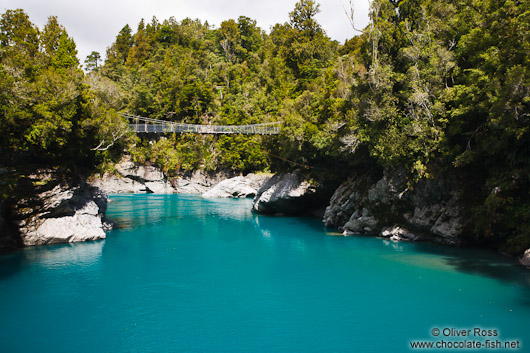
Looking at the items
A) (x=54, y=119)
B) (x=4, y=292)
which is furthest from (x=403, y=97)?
(x=4, y=292)

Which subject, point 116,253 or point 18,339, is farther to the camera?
point 116,253

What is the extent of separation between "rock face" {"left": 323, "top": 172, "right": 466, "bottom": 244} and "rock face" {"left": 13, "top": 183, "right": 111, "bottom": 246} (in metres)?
13.8

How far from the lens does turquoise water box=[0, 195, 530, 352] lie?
855 cm

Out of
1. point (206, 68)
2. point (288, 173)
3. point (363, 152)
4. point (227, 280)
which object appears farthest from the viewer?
point (206, 68)

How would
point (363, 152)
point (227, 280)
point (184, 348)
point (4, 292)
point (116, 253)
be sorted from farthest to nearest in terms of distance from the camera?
point (363, 152) → point (116, 253) → point (227, 280) → point (4, 292) → point (184, 348)

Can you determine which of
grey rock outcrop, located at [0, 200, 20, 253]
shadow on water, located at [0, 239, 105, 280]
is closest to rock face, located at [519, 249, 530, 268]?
shadow on water, located at [0, 239, 105, 280]

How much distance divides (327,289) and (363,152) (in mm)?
10233

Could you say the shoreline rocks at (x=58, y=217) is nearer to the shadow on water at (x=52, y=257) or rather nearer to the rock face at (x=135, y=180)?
the shadow on water at (x=52, y=257)

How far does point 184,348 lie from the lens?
8148 millimetres

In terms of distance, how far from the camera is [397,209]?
59.2ft

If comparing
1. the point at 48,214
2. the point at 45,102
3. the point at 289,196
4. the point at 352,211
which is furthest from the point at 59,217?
the point at 352,211

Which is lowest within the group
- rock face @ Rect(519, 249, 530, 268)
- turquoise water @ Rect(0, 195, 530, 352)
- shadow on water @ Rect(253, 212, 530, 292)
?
turquoise water @ Rect(0, 195, 530, 352)

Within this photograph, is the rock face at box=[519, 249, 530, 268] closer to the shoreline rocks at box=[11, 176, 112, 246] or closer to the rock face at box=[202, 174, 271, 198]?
the shoreline rocks at box=[11, 176, 112, 246]

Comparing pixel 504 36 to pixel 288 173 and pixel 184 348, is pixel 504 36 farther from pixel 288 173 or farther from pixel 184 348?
pixel 288 173
